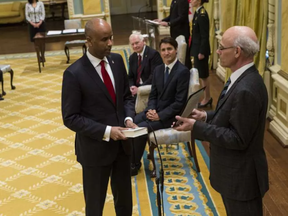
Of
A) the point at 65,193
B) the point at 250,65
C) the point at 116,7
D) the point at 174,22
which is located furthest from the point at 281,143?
the point at 116,7

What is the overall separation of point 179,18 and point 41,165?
12.8 feet

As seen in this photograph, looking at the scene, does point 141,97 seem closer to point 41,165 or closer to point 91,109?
point 41,165

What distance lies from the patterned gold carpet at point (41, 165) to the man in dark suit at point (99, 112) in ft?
2.91

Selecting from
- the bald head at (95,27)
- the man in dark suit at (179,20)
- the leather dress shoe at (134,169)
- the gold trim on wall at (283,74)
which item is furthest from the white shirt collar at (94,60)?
the man in dark suit at (179,20)

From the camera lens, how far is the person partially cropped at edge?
242 inches

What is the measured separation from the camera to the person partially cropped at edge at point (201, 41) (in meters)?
6.14

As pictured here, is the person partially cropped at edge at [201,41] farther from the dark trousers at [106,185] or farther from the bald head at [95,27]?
the bald head at [95,27]

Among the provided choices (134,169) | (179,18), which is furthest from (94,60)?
(179,18)

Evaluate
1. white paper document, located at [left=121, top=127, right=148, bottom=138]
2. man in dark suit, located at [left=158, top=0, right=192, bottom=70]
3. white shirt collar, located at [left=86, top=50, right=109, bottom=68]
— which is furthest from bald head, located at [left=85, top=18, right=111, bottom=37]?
man in dark suit, located at [left=158, top=0, right=192, bottom=70]

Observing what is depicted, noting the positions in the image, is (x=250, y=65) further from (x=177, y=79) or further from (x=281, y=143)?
(x=281, y=143)

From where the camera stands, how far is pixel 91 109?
9.24 feet

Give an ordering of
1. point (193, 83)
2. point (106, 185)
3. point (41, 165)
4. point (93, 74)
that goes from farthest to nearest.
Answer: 1. point (41, 165)
2. point (193, 83)
3. point (106, 185)
4. point (93, 74)

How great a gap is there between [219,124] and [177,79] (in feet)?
6.50

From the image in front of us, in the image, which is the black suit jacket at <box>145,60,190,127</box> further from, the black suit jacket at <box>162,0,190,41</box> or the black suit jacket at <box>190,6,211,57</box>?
the black suit jacket at <box>162,0,190,41</box>
